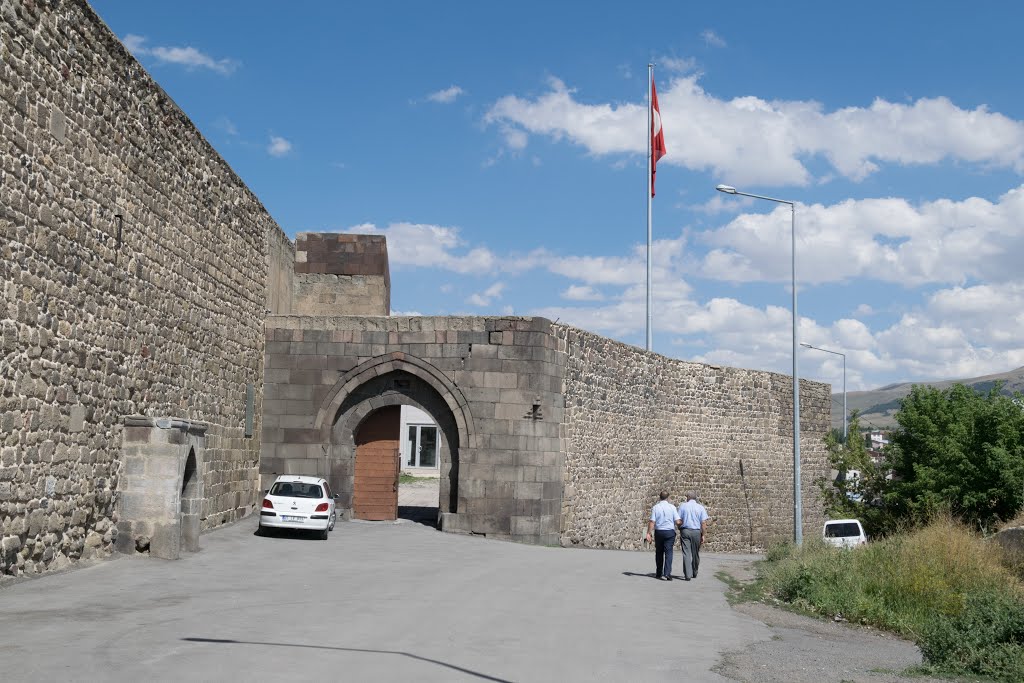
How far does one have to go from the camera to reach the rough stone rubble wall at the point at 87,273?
11.8 meters

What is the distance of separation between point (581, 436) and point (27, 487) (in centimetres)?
1421

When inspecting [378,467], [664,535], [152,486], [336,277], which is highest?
[336,277]

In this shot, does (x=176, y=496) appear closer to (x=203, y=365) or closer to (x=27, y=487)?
(x=27, y=487)

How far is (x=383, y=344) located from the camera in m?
22.4

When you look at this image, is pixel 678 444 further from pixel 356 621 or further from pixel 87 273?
pixel 356 621

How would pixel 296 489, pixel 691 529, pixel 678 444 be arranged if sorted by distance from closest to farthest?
pixel 691 529, pixel 296 489, pixel 678 444

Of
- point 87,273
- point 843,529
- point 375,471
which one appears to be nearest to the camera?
point 87,273

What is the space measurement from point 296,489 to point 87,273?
7.01 m

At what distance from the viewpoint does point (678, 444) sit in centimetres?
3022

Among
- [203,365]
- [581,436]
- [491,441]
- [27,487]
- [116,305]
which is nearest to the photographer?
[27,487]

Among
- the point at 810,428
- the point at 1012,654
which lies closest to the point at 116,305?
the point at 1012,654

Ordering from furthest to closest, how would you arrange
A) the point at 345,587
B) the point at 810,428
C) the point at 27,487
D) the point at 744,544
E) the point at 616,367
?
the point at 810,428 < the point at 744,544 < the point at 616,367 < the point at 345,587 < the point at 27,487

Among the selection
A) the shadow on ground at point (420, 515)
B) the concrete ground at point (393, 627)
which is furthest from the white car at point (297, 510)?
the shadow on ground at point (420, 515)

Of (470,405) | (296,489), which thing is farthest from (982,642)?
(470,405)
